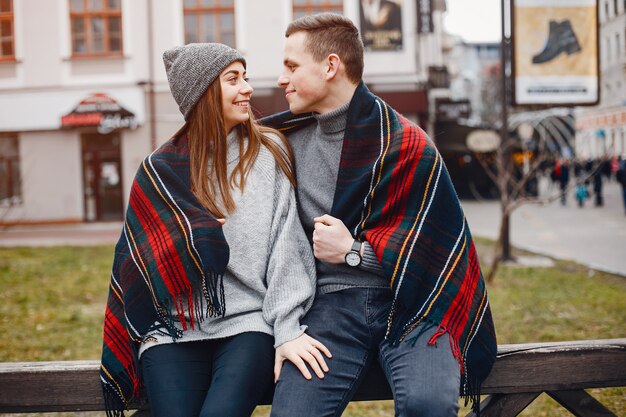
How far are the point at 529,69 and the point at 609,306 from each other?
11.5 ft

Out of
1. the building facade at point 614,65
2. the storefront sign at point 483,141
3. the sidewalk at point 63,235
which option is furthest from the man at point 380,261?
the storefront sign at point 483,141

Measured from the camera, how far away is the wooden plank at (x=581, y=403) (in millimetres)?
2793

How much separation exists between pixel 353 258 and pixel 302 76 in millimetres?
736

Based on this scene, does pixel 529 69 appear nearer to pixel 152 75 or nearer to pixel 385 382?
pixel 385 382

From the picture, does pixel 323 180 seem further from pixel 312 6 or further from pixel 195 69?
pixel 312 6

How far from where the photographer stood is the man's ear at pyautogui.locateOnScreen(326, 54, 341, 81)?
8.89 feet

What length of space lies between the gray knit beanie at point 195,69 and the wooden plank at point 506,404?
1618mm

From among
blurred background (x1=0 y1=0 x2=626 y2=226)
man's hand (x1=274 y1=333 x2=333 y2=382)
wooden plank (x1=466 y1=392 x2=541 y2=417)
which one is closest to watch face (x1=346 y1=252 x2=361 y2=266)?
man's hand (x1=274 y1=333 x2=333 y2=382)

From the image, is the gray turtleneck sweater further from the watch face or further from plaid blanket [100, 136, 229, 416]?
plaid blanket [100, 136, 229, 416]

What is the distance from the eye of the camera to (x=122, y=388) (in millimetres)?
2543

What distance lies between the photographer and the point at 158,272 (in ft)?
8.13

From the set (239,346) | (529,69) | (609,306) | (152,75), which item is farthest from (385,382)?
(152,75)

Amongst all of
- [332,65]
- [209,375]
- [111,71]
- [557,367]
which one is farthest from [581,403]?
[111,71]

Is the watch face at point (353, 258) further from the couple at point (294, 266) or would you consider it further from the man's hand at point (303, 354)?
the man's hand at point (303, 354)
